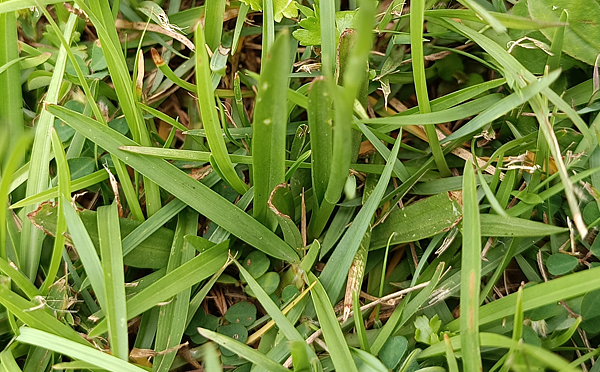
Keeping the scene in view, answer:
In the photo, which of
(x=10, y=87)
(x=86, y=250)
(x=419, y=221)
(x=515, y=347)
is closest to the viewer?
(x=515, y=347)

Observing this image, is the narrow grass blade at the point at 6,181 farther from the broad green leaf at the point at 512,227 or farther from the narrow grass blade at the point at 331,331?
the broad green leaf at the point at 512,227

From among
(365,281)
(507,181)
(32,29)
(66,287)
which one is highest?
(32,29)

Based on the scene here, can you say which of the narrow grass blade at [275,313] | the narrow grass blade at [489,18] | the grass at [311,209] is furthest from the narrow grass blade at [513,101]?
the narrow grass blade at [275,313]

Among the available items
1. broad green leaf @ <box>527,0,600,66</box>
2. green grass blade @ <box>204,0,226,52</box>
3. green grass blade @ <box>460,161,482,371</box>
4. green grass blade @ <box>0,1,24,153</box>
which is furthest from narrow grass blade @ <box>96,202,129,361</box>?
broad green leaf @ <box>527,0,600,66</box>

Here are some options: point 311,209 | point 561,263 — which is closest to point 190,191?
point 311,209

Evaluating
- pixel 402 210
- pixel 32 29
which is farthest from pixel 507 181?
pixel 32 29

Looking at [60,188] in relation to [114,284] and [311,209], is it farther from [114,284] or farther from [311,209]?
[311,209]

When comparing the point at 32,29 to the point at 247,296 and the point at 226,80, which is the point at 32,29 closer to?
the point at 226,80
